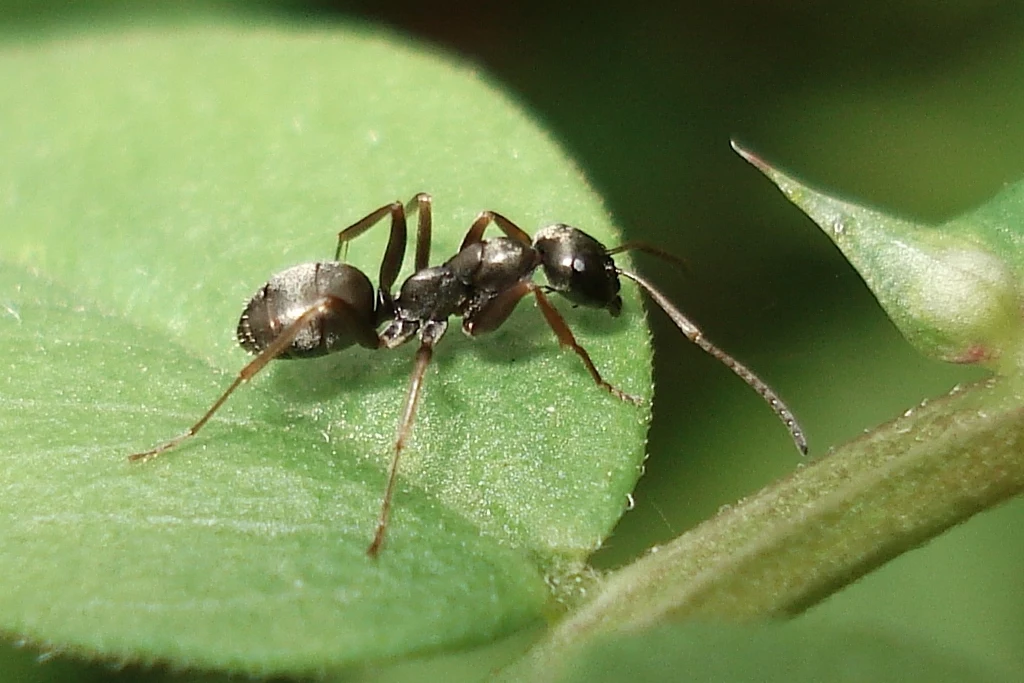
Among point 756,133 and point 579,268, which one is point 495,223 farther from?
point 756,133

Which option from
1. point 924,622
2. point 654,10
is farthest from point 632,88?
point 924,622

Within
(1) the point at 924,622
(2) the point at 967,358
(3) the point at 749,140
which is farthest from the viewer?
(3) the point at 749,140

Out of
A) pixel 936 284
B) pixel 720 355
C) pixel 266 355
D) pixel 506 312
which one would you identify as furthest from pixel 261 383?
pixel 936 284

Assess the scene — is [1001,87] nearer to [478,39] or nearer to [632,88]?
[632,88]

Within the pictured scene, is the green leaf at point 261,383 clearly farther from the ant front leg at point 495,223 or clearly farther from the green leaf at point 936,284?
the green leaf at point 936,284

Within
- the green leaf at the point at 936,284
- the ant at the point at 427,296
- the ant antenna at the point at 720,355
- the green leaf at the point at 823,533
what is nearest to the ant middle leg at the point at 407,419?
the ant at the point at 427,296
